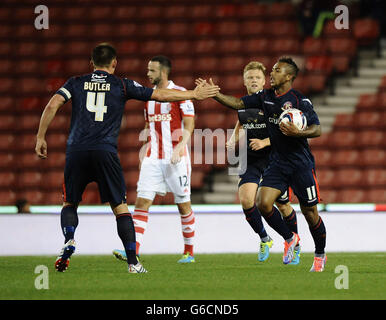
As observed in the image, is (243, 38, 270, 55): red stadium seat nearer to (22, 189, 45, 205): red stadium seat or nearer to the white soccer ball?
(22, 189, 45, 205): red stadium seat

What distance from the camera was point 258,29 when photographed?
43.7 feet

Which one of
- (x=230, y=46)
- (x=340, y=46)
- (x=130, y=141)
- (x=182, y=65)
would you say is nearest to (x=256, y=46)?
(x=230, y=46)

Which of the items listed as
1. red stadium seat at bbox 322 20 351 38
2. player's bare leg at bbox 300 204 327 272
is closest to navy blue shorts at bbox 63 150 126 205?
player's bare leg at bbox 300 204 327 272

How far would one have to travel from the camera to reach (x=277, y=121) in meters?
6.07

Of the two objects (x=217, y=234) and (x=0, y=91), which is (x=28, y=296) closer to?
(x=217, y=234)

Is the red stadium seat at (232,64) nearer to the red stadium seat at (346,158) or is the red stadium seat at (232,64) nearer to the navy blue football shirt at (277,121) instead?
the red stadium seat at (346,158)

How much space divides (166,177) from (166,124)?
52 centimetres

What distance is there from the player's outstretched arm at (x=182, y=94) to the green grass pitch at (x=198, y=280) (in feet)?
4.49

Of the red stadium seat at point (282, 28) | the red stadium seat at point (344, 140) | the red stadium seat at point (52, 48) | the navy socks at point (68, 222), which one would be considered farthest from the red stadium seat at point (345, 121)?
the navy socks at point (68, 222)

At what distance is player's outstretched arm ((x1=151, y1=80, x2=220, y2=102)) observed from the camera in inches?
227

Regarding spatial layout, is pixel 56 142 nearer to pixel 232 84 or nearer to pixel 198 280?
pixel 232 84

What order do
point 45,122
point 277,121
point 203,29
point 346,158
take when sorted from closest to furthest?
1. point 45,122
2. point 277,121
3. point 346,158
4. point 203,29

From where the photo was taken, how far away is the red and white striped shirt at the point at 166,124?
23.8ft

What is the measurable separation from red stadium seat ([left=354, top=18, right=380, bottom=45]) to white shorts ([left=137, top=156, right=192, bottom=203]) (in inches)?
274
